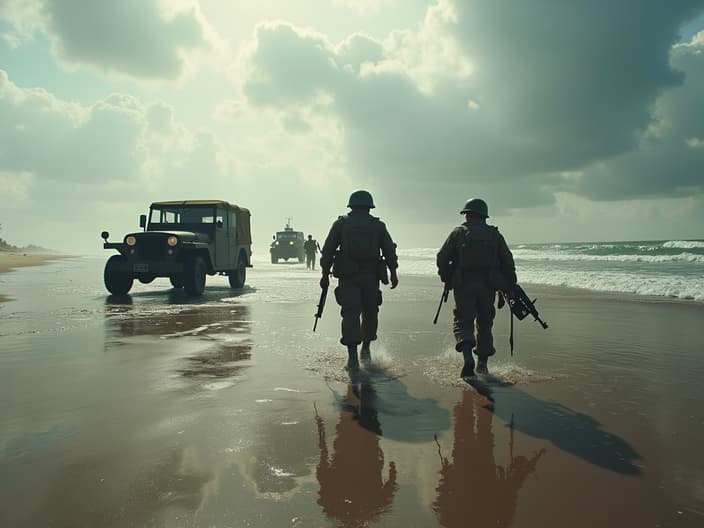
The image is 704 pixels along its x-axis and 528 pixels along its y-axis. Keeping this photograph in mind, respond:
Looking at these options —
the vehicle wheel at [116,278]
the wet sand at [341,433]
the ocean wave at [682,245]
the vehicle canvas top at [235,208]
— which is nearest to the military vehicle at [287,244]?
the vehicle canvas top at [235,208]

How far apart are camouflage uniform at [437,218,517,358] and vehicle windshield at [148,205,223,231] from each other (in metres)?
9.43

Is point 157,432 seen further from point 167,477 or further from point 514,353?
point 514,353

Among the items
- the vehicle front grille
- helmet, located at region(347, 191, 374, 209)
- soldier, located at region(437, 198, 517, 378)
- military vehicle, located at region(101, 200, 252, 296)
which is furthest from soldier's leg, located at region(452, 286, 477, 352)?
the vehicle front grille

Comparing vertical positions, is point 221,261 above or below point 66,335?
above

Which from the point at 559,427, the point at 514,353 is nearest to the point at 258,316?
the point at 514,353

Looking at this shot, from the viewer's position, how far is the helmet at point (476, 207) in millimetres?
5055

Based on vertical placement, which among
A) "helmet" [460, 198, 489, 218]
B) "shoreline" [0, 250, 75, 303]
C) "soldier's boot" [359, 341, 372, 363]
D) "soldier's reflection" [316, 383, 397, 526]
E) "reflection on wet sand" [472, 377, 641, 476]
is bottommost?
"reflection on wet sand" [472, 377, 641, 476]

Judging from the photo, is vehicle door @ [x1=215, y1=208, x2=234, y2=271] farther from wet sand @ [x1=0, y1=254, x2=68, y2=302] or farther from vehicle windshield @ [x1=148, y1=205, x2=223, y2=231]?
wet sand @ [x1=0, y1=254, x2=68, y2=302]

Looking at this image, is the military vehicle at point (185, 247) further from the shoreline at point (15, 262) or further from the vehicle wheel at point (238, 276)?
the shoreline at point (15, 262)

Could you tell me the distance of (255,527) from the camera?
2.06m

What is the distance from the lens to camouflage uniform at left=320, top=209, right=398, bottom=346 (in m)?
5.32

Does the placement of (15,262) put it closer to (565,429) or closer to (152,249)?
(152,249)

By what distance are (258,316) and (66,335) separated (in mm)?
3047

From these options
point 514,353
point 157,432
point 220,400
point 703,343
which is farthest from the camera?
point 703,343
